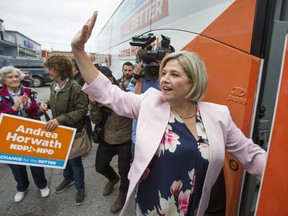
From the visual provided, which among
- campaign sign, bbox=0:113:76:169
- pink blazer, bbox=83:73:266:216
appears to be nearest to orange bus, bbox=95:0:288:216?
pink blazer, bbox=83:73:266:216

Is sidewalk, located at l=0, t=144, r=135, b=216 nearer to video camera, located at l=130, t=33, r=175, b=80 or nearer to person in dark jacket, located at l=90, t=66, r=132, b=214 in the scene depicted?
person in dark jacket, located at l=90, t=66, r=132, b=214

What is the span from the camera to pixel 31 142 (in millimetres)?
2053

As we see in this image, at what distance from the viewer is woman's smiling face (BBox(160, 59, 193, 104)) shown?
3.83ft

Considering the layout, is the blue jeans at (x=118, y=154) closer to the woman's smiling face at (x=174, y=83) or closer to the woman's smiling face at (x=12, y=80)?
the woman's smiling face at (x=12, y=80)

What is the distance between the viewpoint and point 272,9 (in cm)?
132

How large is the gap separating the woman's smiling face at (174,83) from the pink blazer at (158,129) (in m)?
0.08

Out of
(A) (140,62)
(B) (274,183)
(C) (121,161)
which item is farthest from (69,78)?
(B) (274,183)

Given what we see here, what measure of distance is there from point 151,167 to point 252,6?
121 cm

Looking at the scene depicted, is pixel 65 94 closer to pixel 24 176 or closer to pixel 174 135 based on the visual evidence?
pixel 24 176

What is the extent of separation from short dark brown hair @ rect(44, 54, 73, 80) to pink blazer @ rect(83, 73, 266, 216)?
1.35 metres

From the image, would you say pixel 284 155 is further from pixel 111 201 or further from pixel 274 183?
pixel 111 201

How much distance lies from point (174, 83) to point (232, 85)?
0.58 m

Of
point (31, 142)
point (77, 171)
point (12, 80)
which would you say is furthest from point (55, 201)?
point (12, 80)

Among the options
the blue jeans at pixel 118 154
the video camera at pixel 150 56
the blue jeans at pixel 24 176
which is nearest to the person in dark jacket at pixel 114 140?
the blue jeans at pixel 118 154
